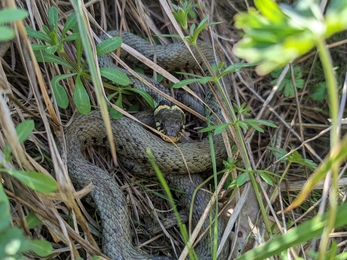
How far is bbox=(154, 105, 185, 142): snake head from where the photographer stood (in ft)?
13.0

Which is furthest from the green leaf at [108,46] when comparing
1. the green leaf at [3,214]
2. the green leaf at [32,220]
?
the green leaf at [3,214]

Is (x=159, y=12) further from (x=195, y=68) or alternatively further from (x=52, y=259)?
(x=52, y=259)

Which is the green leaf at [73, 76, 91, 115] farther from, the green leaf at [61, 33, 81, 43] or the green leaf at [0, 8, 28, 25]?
the green leaf at [0, 8, 28, 25]

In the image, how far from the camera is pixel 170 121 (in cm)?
405

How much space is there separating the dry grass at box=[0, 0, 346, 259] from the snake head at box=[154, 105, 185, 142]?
53 cm

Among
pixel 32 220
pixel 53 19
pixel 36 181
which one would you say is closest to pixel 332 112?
pixel 36 181

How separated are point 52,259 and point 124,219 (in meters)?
0.72

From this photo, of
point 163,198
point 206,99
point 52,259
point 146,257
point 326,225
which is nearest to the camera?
point 326,225

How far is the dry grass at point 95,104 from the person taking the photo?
2.42 m

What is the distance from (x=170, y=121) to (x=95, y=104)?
74 cm

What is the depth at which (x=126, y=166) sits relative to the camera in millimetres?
3682

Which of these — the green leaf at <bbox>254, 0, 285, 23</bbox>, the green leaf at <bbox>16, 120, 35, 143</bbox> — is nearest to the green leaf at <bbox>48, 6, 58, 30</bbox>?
the green leaf at <bbox>16, 120, 35, 143</bbox>

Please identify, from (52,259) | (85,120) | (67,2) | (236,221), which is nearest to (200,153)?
(236,221)

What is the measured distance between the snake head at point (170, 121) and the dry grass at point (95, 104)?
0.53 m
